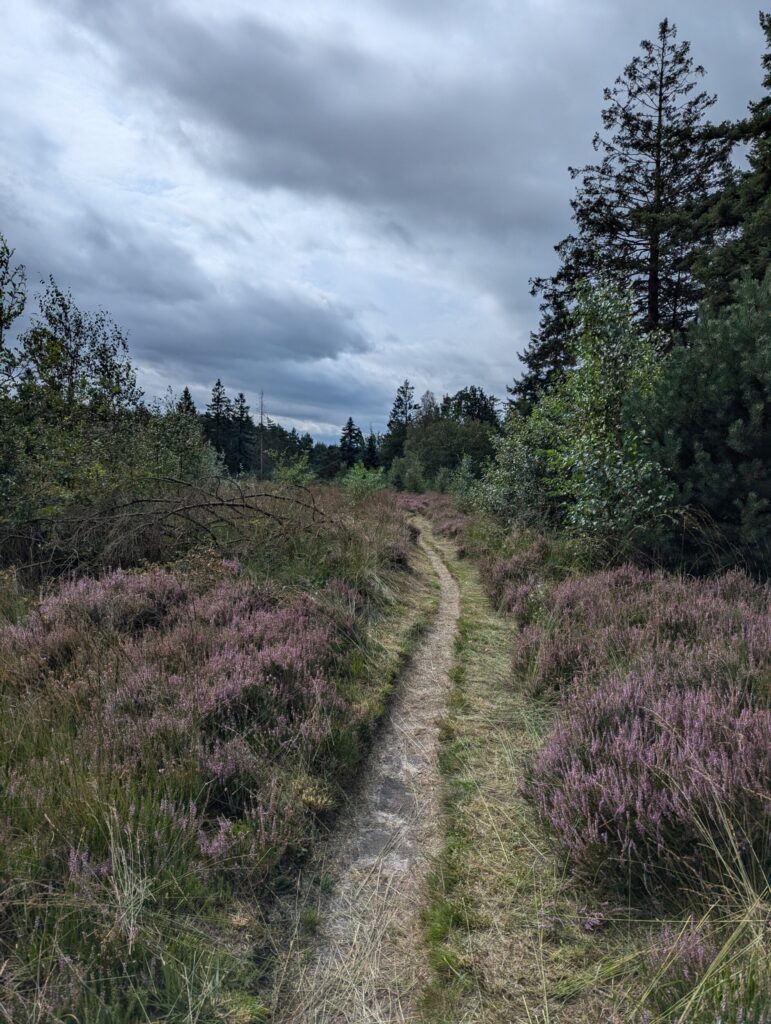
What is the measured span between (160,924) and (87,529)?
6.27 meters

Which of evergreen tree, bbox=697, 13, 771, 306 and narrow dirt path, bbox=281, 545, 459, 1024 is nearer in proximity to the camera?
narrow dirt path, bbox=281, 545, 459, 1024

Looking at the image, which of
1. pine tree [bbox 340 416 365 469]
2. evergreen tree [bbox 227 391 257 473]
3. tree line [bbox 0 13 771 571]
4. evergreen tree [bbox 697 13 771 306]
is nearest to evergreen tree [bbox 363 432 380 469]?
pine tree [bbox 340 416 365 469]

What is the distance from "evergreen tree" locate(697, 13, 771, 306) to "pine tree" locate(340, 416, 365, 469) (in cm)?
7157

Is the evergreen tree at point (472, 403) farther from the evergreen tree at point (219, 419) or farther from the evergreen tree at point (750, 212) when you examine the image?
the evergreen tree at point (750, 212)

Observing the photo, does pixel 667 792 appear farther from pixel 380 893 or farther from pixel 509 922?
pixel 380 893

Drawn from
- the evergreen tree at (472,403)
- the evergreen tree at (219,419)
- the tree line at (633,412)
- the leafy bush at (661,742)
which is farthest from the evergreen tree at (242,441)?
the leafy bush at (661,742)

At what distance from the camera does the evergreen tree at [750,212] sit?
1091 centimetres

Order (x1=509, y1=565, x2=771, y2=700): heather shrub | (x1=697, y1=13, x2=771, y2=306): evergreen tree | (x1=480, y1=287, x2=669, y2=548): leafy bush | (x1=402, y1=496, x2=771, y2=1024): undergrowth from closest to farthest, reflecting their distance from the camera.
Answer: (x1=402, y1=496, x2=771, y2=1024): undergrowth → (x1=509, y1=565, x2=771, y2=700): heather shrub → (x1=480, y1=287, x2=669, y2=548): leafy bush → (x1=697, y1=13, x2=771, y2=306): evergreen tree

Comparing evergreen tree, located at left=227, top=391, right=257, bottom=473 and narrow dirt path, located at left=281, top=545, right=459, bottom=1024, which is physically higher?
evergreen tree, located at left=227, top=391, right=257, bottom=473

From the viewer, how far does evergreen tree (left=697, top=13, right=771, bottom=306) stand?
1091 centimetres

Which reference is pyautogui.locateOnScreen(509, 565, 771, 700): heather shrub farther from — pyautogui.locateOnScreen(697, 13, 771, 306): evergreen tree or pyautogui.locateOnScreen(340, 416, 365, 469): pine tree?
pyautogui.locateOnScreen(340, 416, 365, 469): pine tree

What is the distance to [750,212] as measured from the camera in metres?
11.7

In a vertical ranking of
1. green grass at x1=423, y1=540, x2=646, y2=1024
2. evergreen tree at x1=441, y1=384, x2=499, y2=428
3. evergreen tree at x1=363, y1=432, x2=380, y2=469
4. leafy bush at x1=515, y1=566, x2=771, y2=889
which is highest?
evergreen tree at x1=441, y1=384, x2=499, y2=428

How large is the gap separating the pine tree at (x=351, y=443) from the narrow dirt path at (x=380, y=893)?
80109 mm
